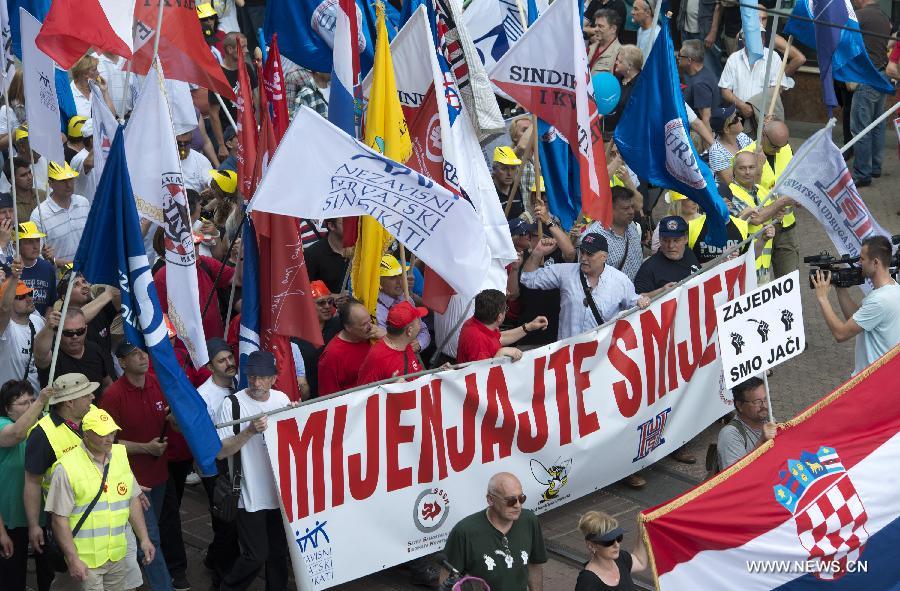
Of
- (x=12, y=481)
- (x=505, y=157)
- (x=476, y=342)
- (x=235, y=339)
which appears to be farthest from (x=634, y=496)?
(x=12, y=481)

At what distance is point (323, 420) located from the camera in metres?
9.06

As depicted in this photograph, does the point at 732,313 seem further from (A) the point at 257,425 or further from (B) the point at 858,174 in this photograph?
(B) the point at 858,174

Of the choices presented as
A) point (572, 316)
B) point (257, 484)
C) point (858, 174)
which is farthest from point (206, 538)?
point (858, 174)

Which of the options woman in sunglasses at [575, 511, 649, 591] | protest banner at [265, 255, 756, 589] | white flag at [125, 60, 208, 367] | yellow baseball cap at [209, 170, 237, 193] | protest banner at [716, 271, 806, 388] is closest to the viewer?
woman in sunglasses at [575, 511, 649, 591]

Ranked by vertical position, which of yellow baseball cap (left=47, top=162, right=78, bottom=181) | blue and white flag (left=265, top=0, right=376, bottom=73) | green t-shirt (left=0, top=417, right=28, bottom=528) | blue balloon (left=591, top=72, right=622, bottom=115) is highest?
blue and white flag (left=265, top=0, right=376, bottom=73)

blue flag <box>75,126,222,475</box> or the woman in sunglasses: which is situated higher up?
Answer: blue flag <box>75,126,222,475</box>

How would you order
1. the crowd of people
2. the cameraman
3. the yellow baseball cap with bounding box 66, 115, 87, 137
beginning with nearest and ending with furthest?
the crowd of people < the cameraman < the yellow baseball cap with bounding box 66, 115, 87, 137

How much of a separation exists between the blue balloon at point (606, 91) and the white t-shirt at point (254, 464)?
274 inches

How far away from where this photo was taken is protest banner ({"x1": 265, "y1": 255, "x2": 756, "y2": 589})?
29.8 feet

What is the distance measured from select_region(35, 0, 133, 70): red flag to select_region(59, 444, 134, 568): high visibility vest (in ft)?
11.1

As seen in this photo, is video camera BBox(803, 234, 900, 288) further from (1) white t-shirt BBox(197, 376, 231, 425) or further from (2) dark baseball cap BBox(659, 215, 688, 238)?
(1) white t-shirt BBox(197, 376, 231, 425)

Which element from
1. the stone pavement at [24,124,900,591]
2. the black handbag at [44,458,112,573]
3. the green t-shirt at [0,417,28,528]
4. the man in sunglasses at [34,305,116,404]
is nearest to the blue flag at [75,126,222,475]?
the black handbag at [44,458,112,573]

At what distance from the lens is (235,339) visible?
10484 mm

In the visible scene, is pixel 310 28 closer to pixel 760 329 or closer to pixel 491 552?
pixel 760 329
